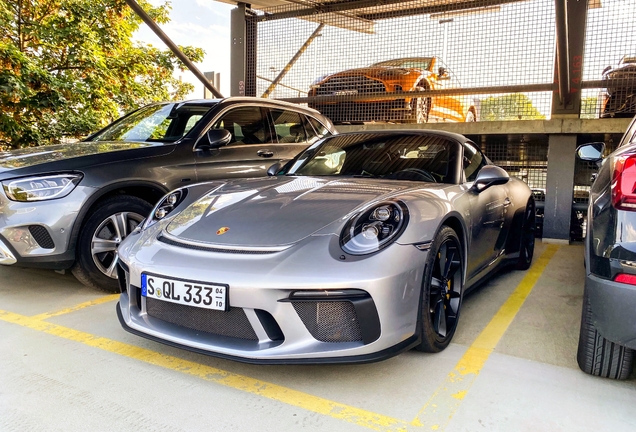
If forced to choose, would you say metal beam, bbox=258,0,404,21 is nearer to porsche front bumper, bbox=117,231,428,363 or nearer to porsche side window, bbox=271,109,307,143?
porsche side window, bbox=271,109,307,143

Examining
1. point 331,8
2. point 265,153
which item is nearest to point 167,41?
point 331,8

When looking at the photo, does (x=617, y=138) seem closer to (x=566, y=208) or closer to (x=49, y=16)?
(x=566, y=208)

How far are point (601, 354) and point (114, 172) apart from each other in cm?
333

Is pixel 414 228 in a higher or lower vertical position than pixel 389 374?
higher

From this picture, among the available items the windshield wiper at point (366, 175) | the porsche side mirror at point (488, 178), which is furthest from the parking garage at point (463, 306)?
the windshield wiper at point (366, 175)

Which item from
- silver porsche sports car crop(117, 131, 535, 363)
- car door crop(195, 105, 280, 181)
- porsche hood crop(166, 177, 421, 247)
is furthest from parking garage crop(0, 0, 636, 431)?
car door crop(195, 105, 280, 181)

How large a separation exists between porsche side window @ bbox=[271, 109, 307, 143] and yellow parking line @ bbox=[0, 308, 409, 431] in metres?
2.89

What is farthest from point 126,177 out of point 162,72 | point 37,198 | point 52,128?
point 162,72

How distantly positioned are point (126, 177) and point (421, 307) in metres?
2.52

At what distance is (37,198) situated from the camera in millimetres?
3402

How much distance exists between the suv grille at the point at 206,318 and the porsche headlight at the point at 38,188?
1.48 metres

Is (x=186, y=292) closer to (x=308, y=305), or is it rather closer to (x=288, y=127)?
(x=308, y=305)

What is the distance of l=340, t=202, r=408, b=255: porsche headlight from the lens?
224cm

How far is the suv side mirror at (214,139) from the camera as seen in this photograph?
426cm
